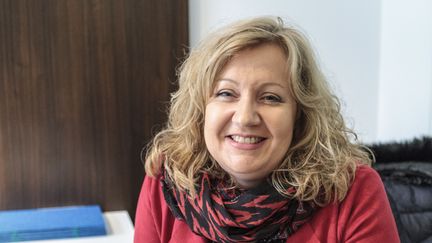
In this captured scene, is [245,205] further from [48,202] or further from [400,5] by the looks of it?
[400,5]

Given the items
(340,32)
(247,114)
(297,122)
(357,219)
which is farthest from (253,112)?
(340,32)

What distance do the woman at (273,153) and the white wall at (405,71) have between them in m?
0.71

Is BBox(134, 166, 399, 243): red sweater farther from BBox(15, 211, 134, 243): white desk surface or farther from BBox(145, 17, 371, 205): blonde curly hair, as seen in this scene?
BBox(15, 211, 134, 243): white desk surface

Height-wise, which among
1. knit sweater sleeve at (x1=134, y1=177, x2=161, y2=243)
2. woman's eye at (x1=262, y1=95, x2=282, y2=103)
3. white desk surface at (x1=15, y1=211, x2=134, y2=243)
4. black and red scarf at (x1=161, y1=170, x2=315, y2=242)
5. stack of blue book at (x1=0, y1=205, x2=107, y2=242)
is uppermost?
woman's eye at (x1=262, y1=95, x2=282, y2=103)

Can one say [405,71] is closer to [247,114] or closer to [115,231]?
[247,114]

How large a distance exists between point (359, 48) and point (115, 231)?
111cm

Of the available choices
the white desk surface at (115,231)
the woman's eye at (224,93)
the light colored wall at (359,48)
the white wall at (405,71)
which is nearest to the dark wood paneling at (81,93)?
the white desk surface at (115,231)

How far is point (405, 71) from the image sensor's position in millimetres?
1871

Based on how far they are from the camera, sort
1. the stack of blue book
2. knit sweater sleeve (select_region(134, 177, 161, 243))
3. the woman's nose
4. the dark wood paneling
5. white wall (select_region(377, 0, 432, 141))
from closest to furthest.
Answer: the woman's nose, knit sweater sleeve (select_region(134, 177, 161, 243)), the stack of blue book, the dark wood paneling, white wall (select_region(377, 0, 432, 141))

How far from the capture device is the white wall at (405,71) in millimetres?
1769

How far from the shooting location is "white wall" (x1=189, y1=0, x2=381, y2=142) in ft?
5.88

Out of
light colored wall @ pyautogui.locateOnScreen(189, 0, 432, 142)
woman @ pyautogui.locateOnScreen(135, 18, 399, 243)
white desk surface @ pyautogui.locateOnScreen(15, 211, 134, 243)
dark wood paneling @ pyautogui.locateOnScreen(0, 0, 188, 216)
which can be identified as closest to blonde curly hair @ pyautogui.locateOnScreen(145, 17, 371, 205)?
woman @ pyautogui.locateOnScreen(135, 18, 399, 243)

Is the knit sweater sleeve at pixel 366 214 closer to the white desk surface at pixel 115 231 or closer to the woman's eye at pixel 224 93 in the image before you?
the woman's eye at pixel 224 93

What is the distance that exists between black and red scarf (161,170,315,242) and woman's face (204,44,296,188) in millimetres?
62
